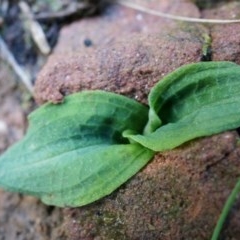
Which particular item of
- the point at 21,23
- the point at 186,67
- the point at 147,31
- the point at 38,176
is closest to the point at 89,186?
the point at 38,176

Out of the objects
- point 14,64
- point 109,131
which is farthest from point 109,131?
point 14,64

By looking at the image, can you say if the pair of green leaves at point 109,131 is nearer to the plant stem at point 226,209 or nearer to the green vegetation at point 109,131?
the green vegetation at point 109,131

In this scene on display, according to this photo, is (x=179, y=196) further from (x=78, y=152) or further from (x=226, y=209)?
(x=78, y=152)

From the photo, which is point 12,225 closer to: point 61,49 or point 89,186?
point 89,186

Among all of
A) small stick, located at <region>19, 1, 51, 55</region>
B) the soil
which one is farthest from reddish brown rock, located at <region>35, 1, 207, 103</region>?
small stick, located at <region>19, 1, 51, 55</region>

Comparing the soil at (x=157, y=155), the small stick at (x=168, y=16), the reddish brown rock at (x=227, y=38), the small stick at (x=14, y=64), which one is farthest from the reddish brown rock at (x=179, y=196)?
the small stick at (x=14, y=64)

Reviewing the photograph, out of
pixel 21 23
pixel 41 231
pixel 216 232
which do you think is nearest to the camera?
pixel 216 232

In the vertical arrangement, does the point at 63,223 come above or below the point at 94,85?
below
